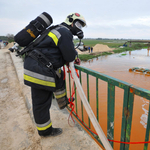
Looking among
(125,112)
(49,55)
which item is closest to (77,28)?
(49,55)

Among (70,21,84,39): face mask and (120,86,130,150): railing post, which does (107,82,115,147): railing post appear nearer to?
(120,86,130,150): railing post

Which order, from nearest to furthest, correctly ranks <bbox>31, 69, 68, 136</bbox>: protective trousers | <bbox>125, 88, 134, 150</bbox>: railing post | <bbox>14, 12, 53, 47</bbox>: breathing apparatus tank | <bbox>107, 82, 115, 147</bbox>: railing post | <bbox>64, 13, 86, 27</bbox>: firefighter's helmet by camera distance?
<bbox>125, 88, 134, 150</bbox>: railing post, <bbox>107, 82, 115, 147</bbox>: railing post, <bbox>14, 12, 53, 47</bbox>: breathing apparatus tank, <bbox>31, 69, 68, 136</bbox>: protective trousers, <bbox>64, 13, 86, 27</bbox>: firefighter's helmet

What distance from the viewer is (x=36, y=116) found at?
1.76 m

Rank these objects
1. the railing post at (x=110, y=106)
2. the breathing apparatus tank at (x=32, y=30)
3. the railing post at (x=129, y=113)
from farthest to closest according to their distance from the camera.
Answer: the breathing apparatus tank at (x=32, y=30)
the railing post at (x=110, y=106)
the railing post at (x=129, y=113)

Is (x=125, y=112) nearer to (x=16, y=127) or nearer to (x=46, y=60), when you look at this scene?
(x=46, y=60)

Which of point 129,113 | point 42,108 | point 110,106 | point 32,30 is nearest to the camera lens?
point 129,113

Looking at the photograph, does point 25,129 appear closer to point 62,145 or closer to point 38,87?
point 62,145

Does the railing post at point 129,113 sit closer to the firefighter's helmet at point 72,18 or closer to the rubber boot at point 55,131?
the rubber boot at point 55,131

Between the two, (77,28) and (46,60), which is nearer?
(46,60)

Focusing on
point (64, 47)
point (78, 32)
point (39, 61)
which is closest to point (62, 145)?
point (39, 61)

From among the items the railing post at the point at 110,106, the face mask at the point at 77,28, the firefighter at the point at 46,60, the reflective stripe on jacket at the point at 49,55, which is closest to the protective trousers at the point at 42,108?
the firefighter at the point at 46,60

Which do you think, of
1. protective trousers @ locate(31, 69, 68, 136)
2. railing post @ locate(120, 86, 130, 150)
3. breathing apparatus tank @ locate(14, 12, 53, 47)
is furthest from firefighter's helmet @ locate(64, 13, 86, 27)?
railing post @ locate(120, 86, 130, 150)

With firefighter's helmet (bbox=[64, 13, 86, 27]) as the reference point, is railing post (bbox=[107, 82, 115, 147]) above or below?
below

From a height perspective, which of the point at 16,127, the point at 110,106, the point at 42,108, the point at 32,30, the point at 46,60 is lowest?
the point at 16,127
